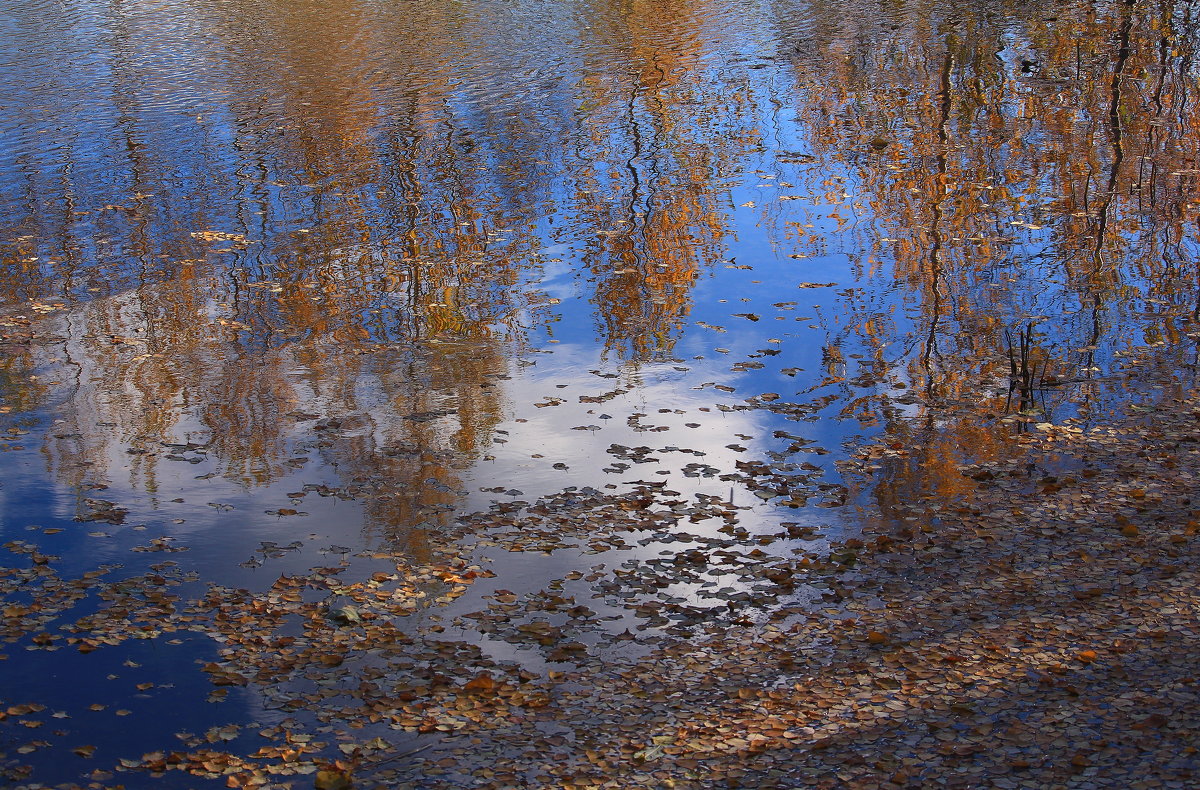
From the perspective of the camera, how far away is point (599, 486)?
6602mm

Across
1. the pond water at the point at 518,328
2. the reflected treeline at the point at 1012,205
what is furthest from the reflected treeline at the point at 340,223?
the reflected treeline at the point at 1012,205

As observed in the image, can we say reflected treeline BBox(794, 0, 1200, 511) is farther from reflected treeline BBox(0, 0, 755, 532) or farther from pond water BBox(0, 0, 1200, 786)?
reflected treeline BBox(0, 0, 755, 532)

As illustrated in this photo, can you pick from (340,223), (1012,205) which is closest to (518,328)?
(340,223)

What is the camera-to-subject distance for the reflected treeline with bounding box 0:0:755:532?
24.7 ft

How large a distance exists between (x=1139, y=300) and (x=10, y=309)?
992cm

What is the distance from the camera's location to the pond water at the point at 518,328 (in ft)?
18.1

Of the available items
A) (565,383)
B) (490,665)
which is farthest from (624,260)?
(490,665)

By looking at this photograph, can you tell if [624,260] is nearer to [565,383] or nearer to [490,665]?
[565,383]

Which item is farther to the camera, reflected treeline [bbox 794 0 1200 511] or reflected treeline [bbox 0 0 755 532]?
reflected treeline [bbox 794 0 1200 511]

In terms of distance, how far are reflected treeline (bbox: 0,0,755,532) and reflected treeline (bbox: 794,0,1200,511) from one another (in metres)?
1.89

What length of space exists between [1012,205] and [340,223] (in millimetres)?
7292

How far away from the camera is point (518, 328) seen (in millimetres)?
9008

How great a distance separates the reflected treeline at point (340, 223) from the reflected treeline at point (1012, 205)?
1891 millimetres

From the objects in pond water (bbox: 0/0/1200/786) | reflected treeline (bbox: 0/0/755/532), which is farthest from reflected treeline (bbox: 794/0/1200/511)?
reflected treeline (bbox: 0/0/755/532)
